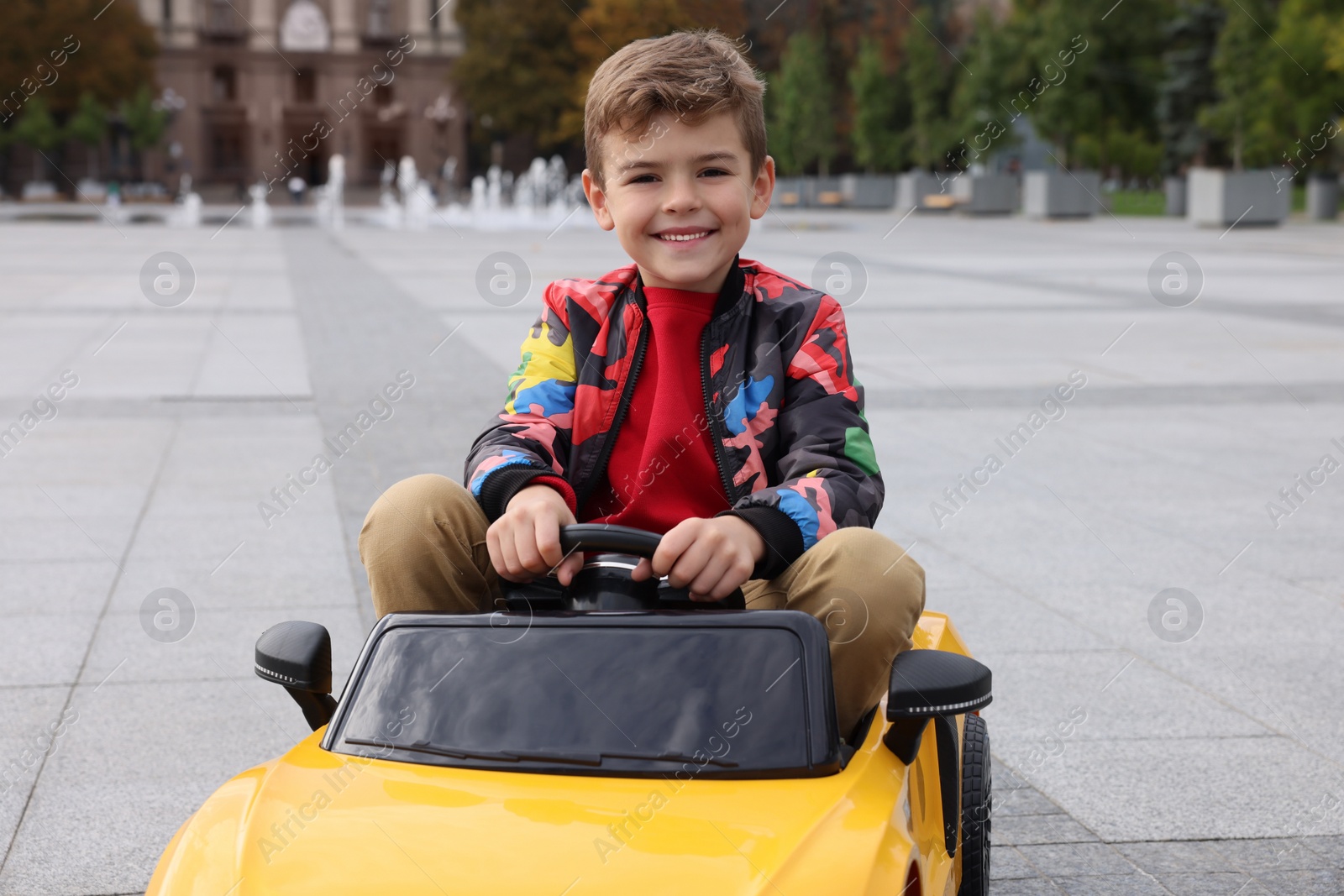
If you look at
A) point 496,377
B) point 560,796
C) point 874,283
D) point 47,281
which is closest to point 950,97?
point 874,283

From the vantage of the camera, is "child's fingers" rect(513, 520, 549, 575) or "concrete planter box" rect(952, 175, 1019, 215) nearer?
"child's fingers" rect(513, 520, 549, 575)

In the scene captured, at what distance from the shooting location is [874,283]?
64.6ft

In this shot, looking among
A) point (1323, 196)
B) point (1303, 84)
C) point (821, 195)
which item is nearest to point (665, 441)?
point (1303, 84)

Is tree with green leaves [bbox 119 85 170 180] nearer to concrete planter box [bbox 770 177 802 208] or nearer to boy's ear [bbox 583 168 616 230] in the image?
concrete planter box [bbox 770 177 802 208]

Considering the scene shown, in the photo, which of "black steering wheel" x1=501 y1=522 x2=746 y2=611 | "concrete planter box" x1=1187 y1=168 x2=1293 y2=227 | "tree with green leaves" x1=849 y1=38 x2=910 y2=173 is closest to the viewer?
"black steering wheel" x1=501 y1=522 x2=746 y2=611

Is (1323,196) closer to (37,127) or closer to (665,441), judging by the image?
(665,441)

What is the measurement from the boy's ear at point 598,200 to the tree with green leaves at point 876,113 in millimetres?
53604

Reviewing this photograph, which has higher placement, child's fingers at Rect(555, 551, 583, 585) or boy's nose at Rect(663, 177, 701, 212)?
boy's nose at Rect(663, 177, 701, 212)

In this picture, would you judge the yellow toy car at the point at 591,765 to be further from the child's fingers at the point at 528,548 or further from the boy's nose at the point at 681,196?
the boy's nose at the point at 681,196

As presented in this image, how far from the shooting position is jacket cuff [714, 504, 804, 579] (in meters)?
2.53

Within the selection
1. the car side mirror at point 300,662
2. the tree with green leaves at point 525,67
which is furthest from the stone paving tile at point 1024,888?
the tree with green leaves at point 525,67

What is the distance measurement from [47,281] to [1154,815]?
63.8 ft

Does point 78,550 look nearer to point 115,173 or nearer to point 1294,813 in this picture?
point 1294,813

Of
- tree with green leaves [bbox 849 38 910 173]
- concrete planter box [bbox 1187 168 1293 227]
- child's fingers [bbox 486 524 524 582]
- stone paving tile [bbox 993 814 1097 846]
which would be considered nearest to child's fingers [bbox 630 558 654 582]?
child's fingers [bbox 486 524 524 582]
